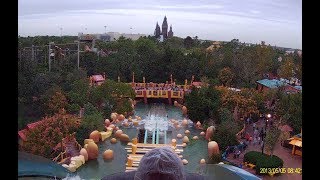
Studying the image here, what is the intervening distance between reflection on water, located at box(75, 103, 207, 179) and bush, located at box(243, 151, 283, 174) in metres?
0.54

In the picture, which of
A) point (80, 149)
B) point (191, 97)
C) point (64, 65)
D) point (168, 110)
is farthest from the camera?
point (64, 65)

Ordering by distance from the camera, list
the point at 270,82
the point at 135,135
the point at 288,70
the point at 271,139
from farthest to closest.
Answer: the point at 270,82, the point at 288,70, the point at 135,135, the point at 271,139

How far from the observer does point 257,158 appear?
3883mm

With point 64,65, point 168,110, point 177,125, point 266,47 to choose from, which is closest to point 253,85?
point 266,47

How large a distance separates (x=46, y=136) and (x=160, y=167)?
3.24 meters

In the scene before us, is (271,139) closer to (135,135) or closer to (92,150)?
(135,135)

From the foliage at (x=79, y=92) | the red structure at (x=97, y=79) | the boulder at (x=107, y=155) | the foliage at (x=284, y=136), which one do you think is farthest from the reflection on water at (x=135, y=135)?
the red structure at (x=97, y=79)

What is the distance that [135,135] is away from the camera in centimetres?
504

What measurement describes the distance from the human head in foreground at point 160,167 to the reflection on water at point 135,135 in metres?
2.34

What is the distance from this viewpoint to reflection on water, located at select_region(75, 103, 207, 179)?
3.90 m

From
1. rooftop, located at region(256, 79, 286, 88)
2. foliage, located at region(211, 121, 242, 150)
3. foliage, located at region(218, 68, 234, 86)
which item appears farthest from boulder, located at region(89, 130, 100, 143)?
rooftop, located at region(256, 79, 286, 88)

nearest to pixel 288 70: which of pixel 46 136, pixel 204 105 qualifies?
pixel 204 105
